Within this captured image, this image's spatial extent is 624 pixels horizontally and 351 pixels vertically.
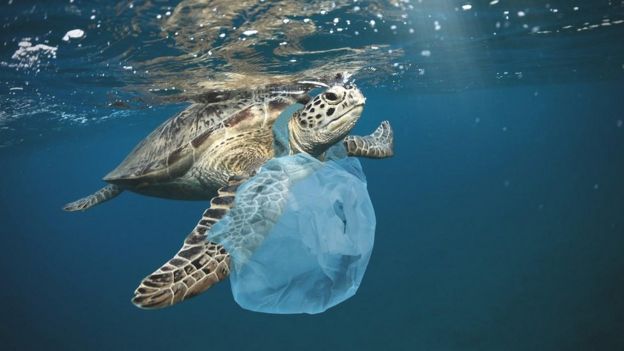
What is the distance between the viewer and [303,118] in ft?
11.8

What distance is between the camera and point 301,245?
2205 millimetres

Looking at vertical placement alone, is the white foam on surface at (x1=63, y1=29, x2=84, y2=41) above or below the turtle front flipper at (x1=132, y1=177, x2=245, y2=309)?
above

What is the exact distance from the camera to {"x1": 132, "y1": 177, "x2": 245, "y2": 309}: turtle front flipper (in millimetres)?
2238

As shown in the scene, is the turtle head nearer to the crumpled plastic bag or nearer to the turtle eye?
the turtle eye

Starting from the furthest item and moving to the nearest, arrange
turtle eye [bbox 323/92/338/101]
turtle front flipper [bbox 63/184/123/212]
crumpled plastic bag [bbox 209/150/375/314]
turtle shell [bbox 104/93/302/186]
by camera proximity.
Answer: turtle front flipper [bbox 63/184/123/212], turtle shell [bbox 104/93/302/186], turtle eye [bbox 323/92/338/101], crumpled plastic bag [bbox 209/150/375/314]

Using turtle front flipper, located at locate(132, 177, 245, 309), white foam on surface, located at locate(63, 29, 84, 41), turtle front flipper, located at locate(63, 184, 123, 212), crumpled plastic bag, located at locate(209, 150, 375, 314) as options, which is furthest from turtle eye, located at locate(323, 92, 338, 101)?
turtle front flipper, located at locate(63, 184, 123, 212)

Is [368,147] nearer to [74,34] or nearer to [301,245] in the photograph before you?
[301,245]

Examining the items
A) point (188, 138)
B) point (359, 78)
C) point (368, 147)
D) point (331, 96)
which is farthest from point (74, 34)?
point (359, 78)

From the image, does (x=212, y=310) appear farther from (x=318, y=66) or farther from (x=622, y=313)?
(x=622, y=313)

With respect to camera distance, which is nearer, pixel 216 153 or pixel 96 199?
pixel 216 153

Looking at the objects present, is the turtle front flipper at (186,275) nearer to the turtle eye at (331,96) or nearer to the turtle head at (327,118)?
the turtle head at (327,118)

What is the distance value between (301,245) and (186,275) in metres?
0.89

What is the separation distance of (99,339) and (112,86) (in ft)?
37.9

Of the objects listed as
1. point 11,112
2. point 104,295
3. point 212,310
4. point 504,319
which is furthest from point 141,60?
point 104,295
